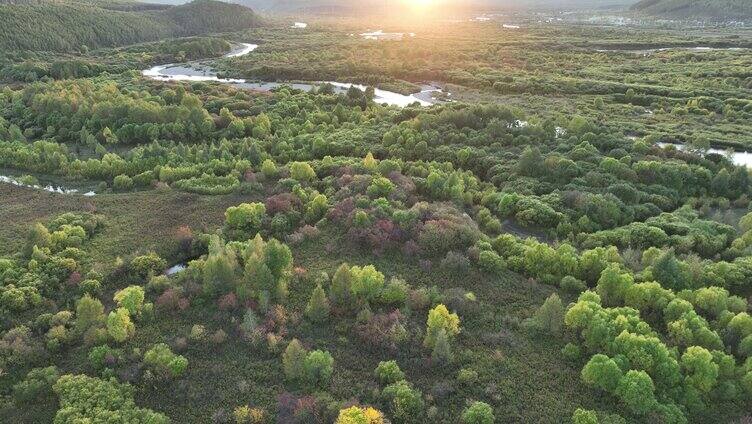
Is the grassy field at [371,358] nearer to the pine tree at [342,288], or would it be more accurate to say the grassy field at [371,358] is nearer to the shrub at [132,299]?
the shrub at [132,299]

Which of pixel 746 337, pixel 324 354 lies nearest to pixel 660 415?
pixel 746 337

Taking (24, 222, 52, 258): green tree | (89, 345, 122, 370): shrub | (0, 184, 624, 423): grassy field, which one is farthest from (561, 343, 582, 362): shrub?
(24, 222, 52, 258): green tree

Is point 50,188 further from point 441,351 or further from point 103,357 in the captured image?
point 441,351

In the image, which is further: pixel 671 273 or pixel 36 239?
pixel 36 239

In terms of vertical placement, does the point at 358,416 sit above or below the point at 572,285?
below

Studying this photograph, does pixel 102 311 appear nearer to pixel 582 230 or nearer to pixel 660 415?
pixel 660 415

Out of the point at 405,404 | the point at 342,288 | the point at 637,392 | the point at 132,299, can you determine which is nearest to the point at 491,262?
the point at 342,288

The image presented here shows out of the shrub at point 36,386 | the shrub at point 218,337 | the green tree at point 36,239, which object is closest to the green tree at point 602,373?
the shrub at point 218,337

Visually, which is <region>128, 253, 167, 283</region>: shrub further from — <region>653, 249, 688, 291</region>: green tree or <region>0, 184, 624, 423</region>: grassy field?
<region>653, 249, 688, 291</region>: green tree

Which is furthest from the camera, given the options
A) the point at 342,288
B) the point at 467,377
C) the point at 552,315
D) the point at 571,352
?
the point at 342,288
